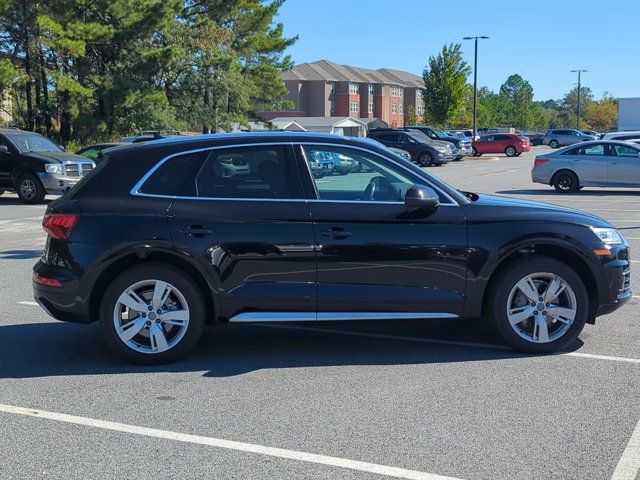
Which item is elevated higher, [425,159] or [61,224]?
A: [425,159]

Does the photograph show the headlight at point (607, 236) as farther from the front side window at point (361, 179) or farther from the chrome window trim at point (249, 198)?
the front side window at point (361, 179)

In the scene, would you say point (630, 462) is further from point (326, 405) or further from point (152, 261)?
point (152, 261)

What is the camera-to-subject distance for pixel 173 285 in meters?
6.04

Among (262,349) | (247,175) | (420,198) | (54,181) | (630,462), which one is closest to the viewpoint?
(630,462)

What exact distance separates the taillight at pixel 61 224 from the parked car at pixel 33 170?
559 inches

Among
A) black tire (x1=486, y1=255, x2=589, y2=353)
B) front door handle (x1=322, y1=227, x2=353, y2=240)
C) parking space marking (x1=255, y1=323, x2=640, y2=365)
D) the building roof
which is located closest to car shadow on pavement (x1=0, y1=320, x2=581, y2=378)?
parking space marking (x1=255, y1=323, x2=640, y2=365)

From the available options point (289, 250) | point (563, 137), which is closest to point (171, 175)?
point (289, 250)

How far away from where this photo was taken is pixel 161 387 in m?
5.61

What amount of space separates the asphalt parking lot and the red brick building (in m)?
94.1

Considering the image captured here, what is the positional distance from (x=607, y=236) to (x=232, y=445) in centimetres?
356

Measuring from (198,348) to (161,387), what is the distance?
109 centimetres

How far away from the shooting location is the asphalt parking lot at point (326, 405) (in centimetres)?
425

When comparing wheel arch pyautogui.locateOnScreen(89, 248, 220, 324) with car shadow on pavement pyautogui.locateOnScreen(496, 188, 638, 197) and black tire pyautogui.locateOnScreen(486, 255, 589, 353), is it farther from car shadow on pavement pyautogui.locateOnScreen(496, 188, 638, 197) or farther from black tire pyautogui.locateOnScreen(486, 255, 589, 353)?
car shadow on pavement pyautogui.locateOnScreen(496, 188, 638, 197)

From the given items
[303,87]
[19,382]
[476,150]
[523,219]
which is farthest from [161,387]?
[303,87]
